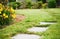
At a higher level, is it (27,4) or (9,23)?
(9,23)

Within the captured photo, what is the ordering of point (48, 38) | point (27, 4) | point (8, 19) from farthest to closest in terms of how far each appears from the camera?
point (27, 4) < point (8, 19) < point (48, 38)

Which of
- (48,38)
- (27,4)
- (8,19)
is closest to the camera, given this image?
(48,38)

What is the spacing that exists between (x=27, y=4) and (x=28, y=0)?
0.60 m

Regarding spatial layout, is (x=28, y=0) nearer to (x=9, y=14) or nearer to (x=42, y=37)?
(x=9, y=14)

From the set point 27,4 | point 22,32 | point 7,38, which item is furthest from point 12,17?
point 27,4

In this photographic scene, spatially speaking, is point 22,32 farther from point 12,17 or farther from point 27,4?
point 27,4

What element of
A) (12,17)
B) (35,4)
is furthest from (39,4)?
(12,17)

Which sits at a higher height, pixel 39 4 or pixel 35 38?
pixel 35 38

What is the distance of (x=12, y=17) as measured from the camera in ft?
25.3

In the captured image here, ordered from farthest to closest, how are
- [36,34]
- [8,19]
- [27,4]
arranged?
[27,4], [8,19], [36,34]

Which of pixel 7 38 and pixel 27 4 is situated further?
pixel 27 4

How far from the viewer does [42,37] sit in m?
5.00

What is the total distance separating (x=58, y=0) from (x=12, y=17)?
11.6 m

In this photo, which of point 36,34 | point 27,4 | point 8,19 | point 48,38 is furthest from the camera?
point 27,4
